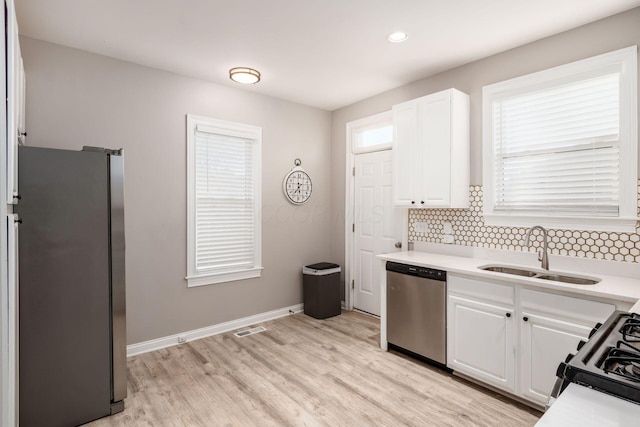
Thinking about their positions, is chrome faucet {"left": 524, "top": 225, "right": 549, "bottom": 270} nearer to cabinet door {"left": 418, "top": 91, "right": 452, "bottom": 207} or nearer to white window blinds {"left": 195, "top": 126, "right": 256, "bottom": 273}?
cabinet door {"left": 418, "top": 91, "right": 452, "bottom": 207}

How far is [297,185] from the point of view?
174 inches

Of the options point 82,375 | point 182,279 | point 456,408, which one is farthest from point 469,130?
point 82,375

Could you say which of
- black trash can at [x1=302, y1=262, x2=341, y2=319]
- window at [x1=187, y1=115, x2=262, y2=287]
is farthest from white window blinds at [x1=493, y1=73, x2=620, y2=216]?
window at [x1=187, y1=115, x2=262, y2=287]

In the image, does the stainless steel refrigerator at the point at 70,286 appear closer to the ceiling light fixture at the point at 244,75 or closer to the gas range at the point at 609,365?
the ceiling light fixture at the point at 244,75

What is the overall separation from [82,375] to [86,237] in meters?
0.88

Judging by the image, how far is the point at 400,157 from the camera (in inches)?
138

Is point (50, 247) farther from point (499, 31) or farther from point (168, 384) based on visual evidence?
point (499, 31)

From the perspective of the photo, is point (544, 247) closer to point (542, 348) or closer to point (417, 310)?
point (542, 348)

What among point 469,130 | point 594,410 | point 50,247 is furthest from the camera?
point 469,130

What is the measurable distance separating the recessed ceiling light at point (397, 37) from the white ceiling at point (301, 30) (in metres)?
0.05

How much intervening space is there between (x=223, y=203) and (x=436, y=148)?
2301 millimetres

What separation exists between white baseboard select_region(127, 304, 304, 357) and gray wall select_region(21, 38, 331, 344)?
56 millimetres

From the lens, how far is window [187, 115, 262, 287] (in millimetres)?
3549

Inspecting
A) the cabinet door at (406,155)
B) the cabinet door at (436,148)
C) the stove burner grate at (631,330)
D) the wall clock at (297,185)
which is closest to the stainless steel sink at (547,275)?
the cabinet door at (436,148)
